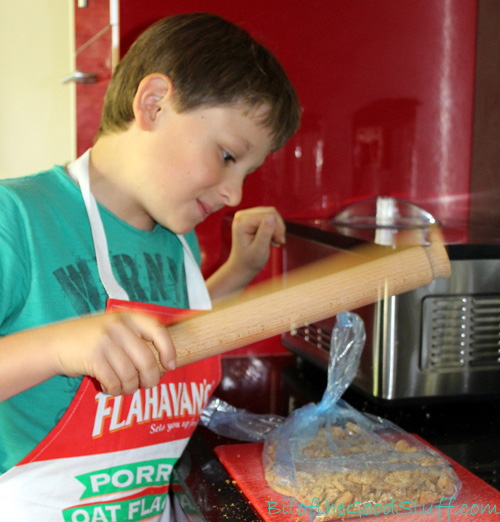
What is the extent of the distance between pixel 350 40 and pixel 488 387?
69cm

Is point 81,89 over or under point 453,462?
over

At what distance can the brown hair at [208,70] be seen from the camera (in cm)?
81

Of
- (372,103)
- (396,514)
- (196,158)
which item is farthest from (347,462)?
(372,103)

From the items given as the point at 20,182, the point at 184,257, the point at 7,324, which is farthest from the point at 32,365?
the point at 184,257

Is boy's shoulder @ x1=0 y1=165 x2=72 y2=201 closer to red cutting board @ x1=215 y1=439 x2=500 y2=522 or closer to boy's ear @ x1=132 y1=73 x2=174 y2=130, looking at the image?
boy's ear @ x1=132 y1=73 x2=174 y2=130

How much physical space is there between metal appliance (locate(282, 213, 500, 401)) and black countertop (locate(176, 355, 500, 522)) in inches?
1.1

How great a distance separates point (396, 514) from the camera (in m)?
0.63

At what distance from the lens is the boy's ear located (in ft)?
2.70

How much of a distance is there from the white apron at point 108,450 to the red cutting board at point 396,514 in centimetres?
11

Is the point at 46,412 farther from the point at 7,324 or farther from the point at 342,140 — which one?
the point at 342,140

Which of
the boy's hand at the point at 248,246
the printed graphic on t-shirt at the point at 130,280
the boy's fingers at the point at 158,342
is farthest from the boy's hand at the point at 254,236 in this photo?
the boy's fingers at the point at 158,342

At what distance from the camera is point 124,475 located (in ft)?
2.65

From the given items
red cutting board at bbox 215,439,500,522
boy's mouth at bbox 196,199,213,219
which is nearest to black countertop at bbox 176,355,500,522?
red cutting board at bbox 215,439,500,522

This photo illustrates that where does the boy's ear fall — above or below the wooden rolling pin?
above
